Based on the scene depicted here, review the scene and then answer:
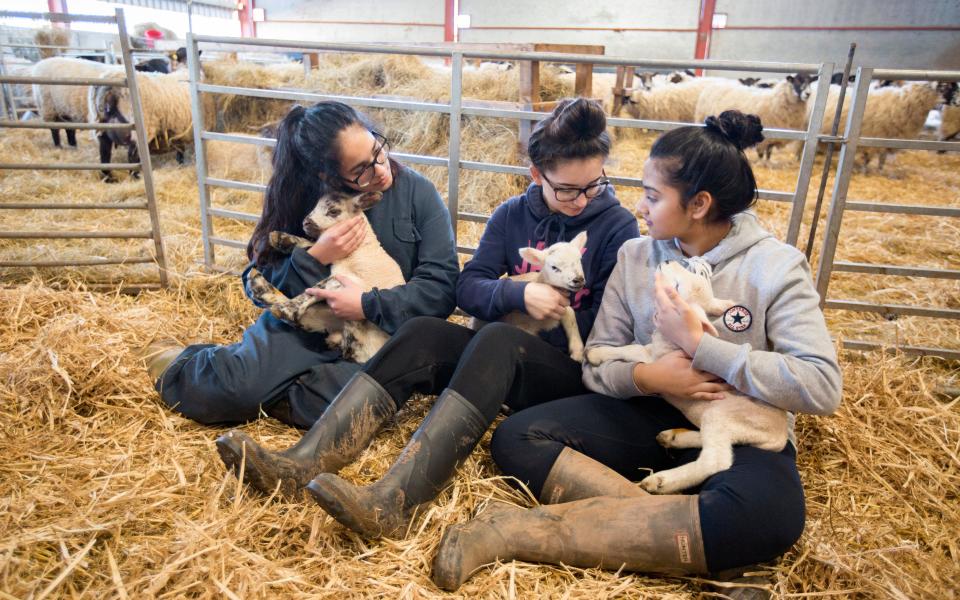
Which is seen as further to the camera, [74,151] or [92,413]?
[74,151]

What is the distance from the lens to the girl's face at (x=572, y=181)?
227 cm

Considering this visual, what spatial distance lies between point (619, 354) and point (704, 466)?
498 millimetres

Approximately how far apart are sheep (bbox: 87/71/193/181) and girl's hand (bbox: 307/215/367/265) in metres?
5.60

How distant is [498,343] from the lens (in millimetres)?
2090

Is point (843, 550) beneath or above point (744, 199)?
beneath

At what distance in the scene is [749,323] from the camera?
194cm

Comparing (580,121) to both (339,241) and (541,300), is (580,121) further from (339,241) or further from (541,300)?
(339,241)

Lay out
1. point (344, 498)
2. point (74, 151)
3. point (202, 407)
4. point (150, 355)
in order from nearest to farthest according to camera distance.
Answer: point (344, 498), point (202, 407), point (150, 355), point (74, 151)

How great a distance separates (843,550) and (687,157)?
1318mm

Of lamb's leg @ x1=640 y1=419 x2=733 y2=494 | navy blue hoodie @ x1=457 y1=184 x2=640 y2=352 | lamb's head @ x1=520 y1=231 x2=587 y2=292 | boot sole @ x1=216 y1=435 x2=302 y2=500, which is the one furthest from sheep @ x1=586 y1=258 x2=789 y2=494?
boot sole @ x1=216 y1=435 x2=302 y2=500

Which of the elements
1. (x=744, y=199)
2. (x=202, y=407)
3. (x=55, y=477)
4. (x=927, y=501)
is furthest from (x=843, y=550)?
(x=55, y=477)

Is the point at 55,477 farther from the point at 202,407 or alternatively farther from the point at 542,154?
the point at 542,154

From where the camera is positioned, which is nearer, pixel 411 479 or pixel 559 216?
pixel 411 479

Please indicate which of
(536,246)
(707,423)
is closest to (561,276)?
(536,246)
